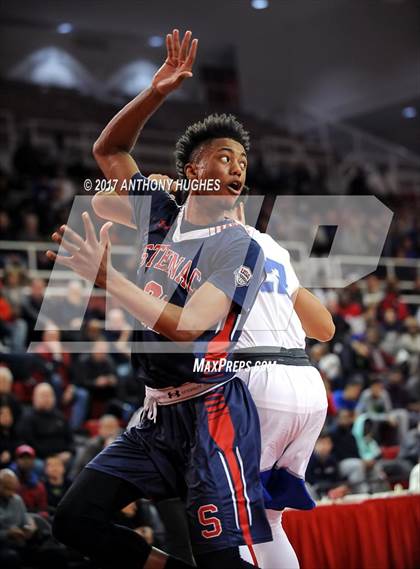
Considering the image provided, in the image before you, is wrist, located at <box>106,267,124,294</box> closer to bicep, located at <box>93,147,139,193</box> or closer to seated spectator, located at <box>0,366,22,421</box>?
bicep, located at <box>93,147,139,193</box>

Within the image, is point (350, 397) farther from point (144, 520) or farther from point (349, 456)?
point (144, 520)

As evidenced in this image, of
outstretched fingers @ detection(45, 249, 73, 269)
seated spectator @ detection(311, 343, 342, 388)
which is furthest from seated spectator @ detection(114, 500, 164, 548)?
seated spectator @ detection(311, 343, 342, 388)

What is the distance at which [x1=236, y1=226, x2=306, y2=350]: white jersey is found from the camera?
12.2ft

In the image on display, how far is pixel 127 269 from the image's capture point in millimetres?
11047

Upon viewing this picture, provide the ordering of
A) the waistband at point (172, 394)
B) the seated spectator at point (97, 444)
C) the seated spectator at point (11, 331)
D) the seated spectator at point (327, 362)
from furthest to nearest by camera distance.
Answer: the seated spectator at point (327, 362)
the seated spectator at point (11, 331)
the seated spectator at point (97, 444)
the waistband at point (172, 394)

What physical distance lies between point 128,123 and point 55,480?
12.6ft

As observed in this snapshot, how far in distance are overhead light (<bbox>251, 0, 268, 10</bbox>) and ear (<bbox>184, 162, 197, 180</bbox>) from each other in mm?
13090

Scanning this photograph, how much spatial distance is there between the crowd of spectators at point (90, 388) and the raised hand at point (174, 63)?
11.6 feet

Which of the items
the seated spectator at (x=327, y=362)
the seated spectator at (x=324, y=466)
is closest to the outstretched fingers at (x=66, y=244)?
the seated spectator at (x=324, y=466)

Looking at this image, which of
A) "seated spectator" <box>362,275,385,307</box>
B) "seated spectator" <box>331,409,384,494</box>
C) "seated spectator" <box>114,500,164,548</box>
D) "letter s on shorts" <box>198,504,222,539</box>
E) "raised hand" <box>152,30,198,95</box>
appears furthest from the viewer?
"seated spectator" <box>362,275,385,307</box>

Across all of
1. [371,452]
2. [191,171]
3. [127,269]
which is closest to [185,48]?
[191,171]

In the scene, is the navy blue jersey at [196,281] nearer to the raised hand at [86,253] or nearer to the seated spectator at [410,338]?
the raised hand at [86,253]

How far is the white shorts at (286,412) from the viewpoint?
3.69m

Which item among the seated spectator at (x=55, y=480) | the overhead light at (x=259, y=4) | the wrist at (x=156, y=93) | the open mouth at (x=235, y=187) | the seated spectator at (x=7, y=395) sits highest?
the overhead light at (x=259, y=4)
